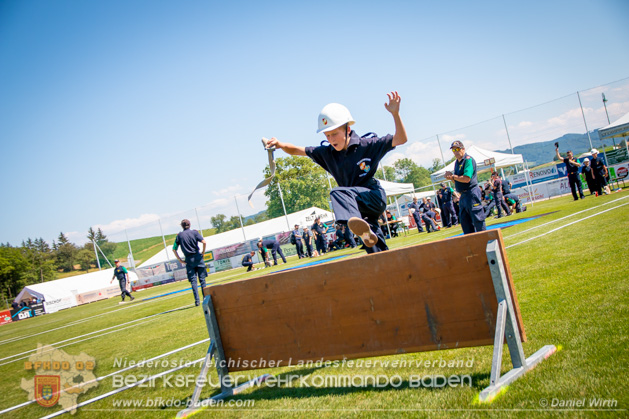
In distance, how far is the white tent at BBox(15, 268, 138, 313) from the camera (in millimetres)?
38375

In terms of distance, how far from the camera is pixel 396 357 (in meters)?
3.91

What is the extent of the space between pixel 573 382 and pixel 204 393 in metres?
3.07

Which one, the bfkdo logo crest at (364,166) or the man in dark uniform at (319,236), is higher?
the bfkdo logo crest at (364,166)

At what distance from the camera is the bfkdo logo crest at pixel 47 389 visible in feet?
Result: 15.8

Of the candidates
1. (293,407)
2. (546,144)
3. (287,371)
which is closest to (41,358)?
(287,371)

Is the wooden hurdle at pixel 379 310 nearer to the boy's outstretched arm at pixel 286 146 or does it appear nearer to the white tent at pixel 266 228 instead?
the boy's outstretched arm at pixel 286 146

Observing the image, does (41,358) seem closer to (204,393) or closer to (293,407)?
(204,393)

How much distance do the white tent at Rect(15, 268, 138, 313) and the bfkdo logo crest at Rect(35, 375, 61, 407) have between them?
37912 millimetres

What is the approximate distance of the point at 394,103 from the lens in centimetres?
402

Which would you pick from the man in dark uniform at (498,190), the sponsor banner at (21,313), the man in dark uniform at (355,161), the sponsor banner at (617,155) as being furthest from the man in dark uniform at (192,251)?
the sponsor banner at (21,313)

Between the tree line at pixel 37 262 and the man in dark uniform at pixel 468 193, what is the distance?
45689 mm

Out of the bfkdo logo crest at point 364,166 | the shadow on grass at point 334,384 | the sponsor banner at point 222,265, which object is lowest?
the sponsor banner at point 222,265

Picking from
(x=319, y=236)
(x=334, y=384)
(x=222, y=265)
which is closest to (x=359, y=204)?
(x=334, y=384)

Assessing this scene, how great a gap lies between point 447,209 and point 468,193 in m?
16.1
